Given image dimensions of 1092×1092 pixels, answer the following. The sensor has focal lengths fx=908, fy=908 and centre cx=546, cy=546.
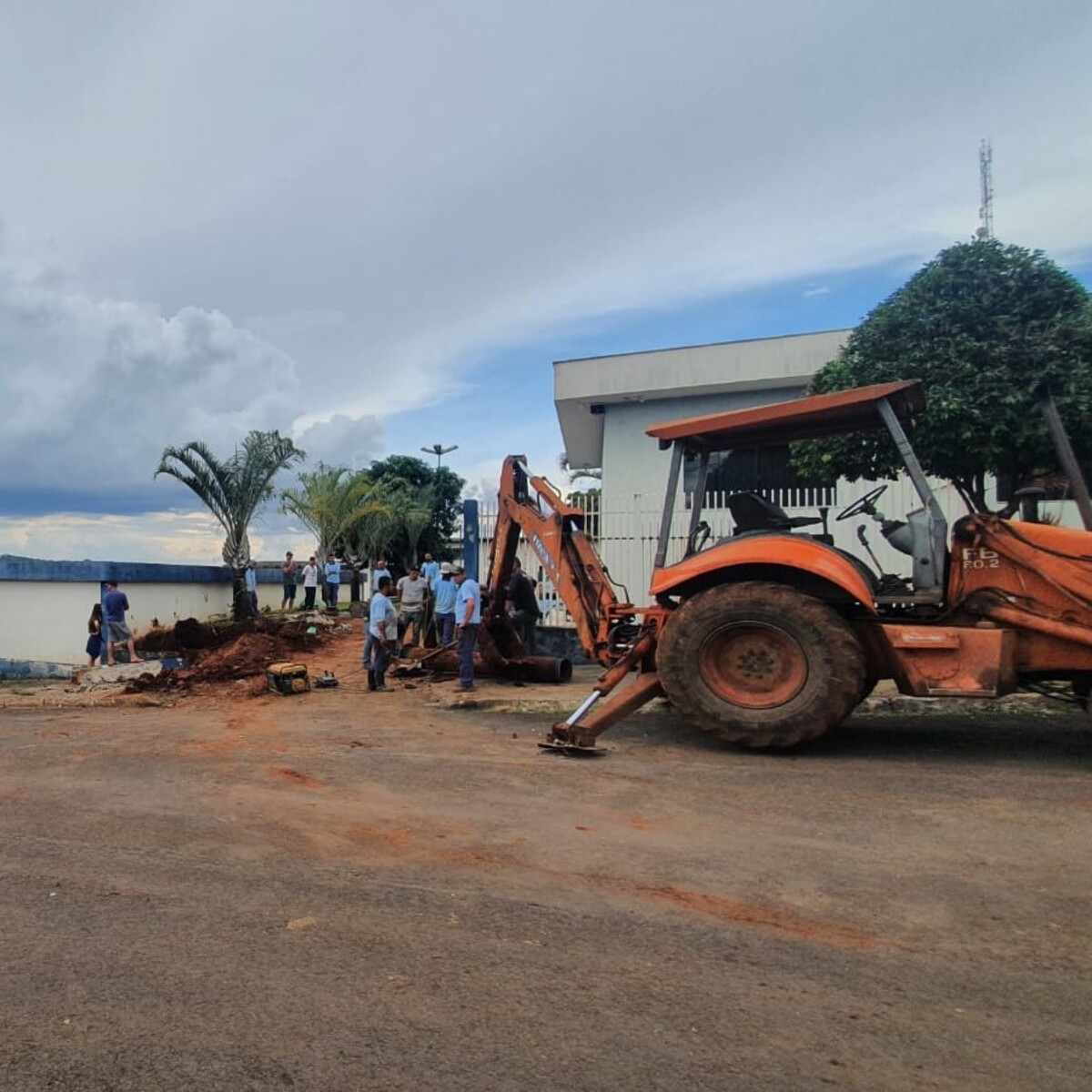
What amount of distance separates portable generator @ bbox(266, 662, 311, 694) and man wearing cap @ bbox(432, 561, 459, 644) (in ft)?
7.88

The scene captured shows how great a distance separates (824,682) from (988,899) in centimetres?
283

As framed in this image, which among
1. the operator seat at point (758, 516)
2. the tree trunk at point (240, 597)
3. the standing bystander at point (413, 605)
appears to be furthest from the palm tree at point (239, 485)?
the operator seat at point (758, 516)

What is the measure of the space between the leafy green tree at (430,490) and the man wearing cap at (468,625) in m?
27.6

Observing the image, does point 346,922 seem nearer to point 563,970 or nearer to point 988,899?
point 563,970

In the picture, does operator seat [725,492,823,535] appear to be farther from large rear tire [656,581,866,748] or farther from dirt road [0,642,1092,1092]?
dirt road [0,642,1092,1092]

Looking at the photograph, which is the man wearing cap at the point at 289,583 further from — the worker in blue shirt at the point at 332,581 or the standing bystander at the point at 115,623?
the standing bystander at the point at 115,623

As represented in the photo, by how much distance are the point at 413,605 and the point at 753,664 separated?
8204 millimetres

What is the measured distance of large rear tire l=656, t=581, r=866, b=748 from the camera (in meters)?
6.98

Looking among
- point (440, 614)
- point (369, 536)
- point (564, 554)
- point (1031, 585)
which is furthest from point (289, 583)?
point (1031, 585)

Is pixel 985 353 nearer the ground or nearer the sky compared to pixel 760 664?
nearer the sky

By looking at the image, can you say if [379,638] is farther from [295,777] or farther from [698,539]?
[698,539]

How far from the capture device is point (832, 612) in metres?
7.12

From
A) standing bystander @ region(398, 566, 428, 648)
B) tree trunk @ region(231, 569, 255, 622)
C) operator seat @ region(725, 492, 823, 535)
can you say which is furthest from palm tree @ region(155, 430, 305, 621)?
operator seat @ region(725, 492, 823, 535)

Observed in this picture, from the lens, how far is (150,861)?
15.9ft
